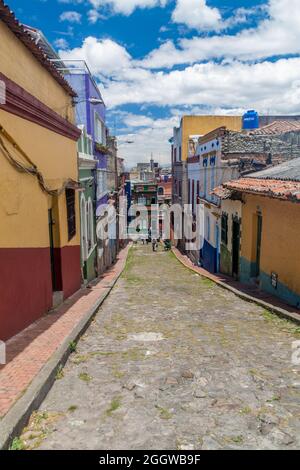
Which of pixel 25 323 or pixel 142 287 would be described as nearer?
pixel 25 323

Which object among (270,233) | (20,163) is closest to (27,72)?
(20,163)

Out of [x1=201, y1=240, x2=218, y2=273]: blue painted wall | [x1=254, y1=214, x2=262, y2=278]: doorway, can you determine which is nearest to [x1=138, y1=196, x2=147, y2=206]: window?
[x1=201, y1=240, x2=218, y2=273]: blue painted wall

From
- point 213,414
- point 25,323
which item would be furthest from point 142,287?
point 213,414

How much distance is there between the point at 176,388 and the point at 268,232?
7.02 meters

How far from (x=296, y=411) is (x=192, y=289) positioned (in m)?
8.30

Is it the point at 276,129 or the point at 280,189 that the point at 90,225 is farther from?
the point at 276,129

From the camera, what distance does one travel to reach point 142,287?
43.3 feet

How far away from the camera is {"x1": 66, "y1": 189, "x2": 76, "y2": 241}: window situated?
35.9 feet

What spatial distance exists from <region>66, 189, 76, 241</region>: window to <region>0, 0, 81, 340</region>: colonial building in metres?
0.47

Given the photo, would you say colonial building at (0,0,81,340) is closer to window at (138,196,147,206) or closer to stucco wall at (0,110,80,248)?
stucco wall at (0,110,80,248)

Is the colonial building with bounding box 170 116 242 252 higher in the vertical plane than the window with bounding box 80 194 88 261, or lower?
higher

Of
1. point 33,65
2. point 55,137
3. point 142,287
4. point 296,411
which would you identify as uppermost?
point 33,65

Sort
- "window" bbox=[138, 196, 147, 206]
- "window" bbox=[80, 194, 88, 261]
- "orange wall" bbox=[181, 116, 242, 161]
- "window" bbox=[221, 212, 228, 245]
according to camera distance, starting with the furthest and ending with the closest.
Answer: "window" bbox=[138, 196, 147, 206]
"orange wall" bbox=[181, 116, 242, 161]
"window" bbox=[221, 212, 228, 245]
"window" bbox=[80, 194, 88, 261]

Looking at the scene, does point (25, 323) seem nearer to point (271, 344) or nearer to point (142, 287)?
point (271, 344)
